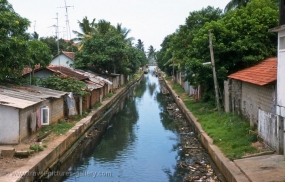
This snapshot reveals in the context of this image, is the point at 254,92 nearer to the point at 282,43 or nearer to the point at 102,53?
the point at 282,43

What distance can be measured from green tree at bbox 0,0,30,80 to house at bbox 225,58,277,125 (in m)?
10.0

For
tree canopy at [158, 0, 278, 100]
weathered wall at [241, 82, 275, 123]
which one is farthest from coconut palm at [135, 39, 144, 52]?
weathered wall at [241, 82, 275, 123]

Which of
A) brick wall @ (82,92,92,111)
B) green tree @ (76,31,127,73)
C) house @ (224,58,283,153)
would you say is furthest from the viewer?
green tree @ (76,31,127,73)

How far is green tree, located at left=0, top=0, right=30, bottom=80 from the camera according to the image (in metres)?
15.8

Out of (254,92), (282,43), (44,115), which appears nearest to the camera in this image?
(282,43)

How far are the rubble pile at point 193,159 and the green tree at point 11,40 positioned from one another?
8.35 meters

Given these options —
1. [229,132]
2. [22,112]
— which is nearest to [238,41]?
[229,132]

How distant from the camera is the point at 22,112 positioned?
13961 mm

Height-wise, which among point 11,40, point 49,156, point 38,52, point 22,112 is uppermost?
point 11,40

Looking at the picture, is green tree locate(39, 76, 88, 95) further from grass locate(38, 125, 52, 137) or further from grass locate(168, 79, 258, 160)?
grass locate(168, 79, 258, 160)

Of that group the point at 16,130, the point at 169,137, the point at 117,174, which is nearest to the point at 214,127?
the point at 169,137

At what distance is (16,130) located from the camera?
44.7 ft

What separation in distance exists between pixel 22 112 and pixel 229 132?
27.8 feet

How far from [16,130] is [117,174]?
4.04 m
